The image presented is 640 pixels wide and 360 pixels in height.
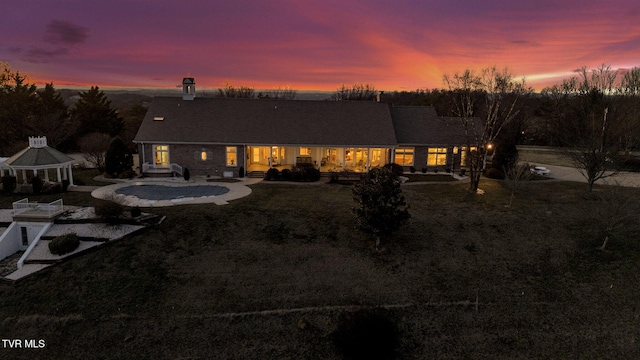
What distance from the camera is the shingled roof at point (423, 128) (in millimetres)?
34875

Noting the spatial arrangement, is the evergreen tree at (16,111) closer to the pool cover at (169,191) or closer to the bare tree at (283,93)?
the pool cover at (169,191)

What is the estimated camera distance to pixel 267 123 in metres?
34.0

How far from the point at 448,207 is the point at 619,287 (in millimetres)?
9779

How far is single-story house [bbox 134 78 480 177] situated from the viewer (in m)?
31.8

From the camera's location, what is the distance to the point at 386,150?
34.5 meters

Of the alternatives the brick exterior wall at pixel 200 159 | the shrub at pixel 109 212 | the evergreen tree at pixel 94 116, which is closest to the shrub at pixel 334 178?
the brick exterior wall at pixel 200 159

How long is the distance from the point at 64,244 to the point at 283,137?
18.9 meters

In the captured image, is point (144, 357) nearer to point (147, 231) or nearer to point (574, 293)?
point (147, 231)

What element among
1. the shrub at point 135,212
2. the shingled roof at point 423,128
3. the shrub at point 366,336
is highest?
the shingled roof at point 423,128

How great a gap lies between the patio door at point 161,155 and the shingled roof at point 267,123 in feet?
2.79

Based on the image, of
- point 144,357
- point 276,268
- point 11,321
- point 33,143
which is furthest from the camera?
point 33,143

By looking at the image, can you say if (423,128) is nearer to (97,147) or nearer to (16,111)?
(97,147)

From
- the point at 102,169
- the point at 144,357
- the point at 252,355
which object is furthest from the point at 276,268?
the point at 102,169

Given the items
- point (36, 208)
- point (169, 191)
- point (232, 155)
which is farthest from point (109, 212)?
point (232, 155)
